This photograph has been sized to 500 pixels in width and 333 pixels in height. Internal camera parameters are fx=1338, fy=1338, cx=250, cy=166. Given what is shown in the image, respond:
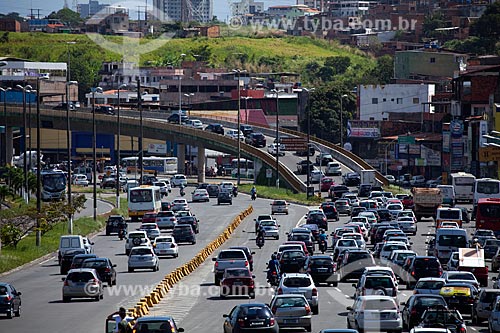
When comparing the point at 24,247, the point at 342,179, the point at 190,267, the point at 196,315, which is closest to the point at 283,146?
the point at 342,179

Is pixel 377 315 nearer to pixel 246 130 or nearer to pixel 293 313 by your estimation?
pixel 293 313

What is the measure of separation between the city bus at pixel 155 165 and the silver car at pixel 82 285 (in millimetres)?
113174

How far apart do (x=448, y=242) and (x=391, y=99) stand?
115 m

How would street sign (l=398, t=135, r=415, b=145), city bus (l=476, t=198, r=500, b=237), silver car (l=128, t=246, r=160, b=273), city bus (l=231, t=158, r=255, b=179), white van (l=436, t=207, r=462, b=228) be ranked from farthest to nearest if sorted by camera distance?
city bus (l=231, t=158, r=255, b=179) < street sign (l=398, t=135, r=415, b=145) < white van (l=436, t=207, r=462, b=228) < city bus (l=476, t=198, r=500, b=237) < silver car (l=128, t=246, r=160, b=273)

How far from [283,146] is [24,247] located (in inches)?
2739

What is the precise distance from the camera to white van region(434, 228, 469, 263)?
58.8 m

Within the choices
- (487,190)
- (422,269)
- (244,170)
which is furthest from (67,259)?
(244,170)

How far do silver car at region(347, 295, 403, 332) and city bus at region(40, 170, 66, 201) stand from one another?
75.8 metres

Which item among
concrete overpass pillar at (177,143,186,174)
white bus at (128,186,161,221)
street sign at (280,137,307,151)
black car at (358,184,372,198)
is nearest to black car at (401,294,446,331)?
white bus at (128,186,161,221)

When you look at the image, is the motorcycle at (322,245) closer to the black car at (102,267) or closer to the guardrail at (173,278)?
the guardrail at (173,278)

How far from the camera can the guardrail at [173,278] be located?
40034 millimetres

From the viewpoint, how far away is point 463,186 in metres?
102

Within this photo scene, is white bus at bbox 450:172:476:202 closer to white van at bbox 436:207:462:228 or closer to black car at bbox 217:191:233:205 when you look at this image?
black car at bbox 217:191:233:205

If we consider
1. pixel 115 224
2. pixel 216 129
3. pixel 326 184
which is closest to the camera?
pixel 115 224
